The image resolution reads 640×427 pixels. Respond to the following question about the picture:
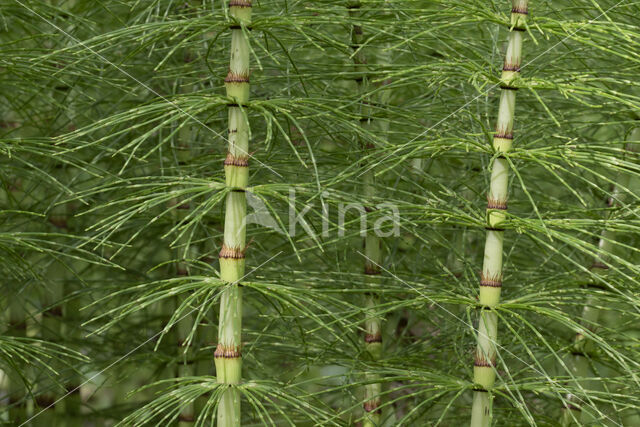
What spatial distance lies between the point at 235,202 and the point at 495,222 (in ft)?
2.40

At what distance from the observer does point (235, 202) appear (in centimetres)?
221

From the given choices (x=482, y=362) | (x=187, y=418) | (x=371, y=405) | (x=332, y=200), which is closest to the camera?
(x=332, y=200)

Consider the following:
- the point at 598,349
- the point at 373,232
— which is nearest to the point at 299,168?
the point at 373,232

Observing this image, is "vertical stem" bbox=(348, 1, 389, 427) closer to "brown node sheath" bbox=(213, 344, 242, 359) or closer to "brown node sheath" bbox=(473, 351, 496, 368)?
"brown node sheath" bbox=(473, 351, 496, 368)

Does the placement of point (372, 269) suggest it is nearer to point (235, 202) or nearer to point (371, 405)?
point (371, 405)

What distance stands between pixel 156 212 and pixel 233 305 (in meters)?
1.39

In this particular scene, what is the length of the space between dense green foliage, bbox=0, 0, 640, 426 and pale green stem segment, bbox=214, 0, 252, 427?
0.04m

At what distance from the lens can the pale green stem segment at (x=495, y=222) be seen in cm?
220

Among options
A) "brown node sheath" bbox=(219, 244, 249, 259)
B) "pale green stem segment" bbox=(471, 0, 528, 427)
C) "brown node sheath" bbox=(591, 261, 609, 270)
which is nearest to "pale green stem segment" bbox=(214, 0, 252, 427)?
"brown node sheath" bbox=(219, 244, 249, 259)

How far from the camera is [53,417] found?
367cm

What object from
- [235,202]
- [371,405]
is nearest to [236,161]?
[235,202]

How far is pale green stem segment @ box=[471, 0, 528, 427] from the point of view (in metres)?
2.20

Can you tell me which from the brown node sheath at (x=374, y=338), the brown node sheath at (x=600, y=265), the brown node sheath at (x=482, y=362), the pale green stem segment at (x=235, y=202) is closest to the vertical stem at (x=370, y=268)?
the brown node sheath at (x=374, y=338)

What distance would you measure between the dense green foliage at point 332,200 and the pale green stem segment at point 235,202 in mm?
37
